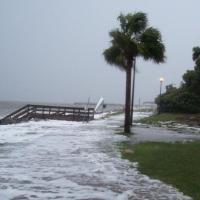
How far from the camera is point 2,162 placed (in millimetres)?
14898

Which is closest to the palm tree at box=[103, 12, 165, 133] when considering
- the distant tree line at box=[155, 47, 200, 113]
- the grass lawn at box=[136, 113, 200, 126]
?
the grass lawn at box=[136, 113, 200, 126]

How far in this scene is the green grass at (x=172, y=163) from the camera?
1173 cm

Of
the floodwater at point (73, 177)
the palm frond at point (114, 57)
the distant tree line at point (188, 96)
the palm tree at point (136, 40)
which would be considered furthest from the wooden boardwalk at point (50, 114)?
the floodwater at point (73, 177)

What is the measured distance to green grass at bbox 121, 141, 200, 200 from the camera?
11.7 metres

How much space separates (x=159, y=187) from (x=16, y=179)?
342 cm

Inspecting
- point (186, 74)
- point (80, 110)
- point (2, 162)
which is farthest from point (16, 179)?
point (186, 74)

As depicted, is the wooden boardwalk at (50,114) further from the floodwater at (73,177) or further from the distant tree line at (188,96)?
A: the floodwater at (73,177)

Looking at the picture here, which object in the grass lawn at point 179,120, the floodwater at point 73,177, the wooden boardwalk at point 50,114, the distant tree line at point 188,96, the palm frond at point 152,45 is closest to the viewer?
the floodwater at point 73,177

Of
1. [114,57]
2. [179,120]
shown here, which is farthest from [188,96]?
[114,57]

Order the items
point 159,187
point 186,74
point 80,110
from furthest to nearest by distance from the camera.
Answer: point 186,74
point 80,110
point 159,187

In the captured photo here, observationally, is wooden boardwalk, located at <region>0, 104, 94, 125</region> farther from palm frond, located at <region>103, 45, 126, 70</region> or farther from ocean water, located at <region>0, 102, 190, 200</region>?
ocean water, located at <region>0, 102, 190, 200</region>

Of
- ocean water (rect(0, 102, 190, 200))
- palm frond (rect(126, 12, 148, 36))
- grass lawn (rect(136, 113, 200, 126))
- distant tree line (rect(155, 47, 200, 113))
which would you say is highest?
palm frond (rect(126, 12, 148, 36))

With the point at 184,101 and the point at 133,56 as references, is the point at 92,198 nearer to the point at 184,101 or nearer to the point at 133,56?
A: the point at 133,56

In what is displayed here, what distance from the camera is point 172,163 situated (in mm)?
15055
